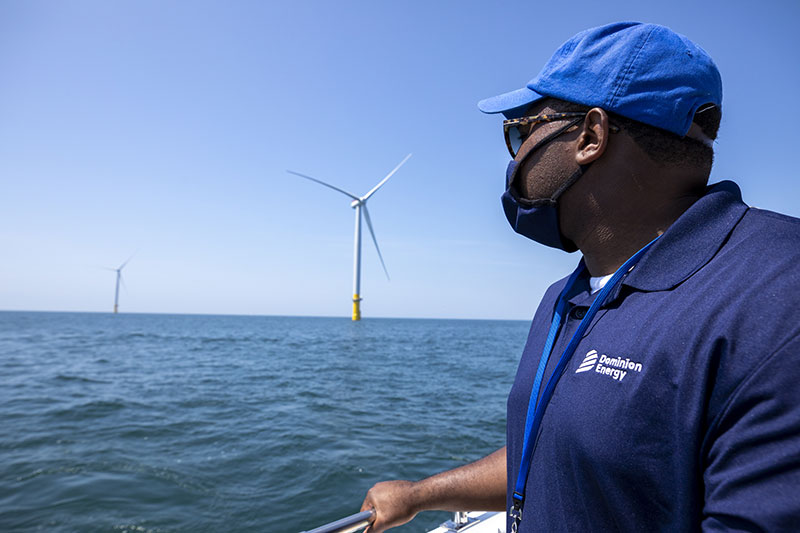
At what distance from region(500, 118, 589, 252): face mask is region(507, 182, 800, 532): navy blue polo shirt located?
35cm

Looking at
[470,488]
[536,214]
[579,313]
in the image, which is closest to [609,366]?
[579,313]

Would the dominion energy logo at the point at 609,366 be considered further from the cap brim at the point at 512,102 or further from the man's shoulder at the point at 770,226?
the cap brim at the point at 512,102

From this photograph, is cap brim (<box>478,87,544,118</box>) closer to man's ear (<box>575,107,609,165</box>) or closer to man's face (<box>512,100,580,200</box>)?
man's face (<box>512,100,580,200</box>)

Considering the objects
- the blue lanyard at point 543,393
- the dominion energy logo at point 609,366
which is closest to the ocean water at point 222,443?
the blue lanyard at point 543,393

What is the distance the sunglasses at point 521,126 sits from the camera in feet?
4.51

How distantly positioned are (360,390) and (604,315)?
14.8m

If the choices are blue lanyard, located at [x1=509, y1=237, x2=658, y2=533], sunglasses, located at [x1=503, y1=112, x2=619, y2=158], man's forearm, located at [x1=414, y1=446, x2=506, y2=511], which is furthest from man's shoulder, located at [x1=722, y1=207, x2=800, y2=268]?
man's forearm, located at [x1=414, y1=446, x2=506, y2=511]

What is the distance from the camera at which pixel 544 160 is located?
1.45m

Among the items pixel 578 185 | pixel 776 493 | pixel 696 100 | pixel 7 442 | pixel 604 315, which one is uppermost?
pixel 696 100

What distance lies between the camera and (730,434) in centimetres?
79

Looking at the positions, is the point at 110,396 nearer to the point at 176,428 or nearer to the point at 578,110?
the point at 176,428

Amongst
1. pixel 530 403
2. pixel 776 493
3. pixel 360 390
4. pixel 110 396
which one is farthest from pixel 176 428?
pixel 776 493

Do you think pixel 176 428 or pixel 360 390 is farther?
pixel 360 390

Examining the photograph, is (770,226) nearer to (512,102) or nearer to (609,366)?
(609,366)
